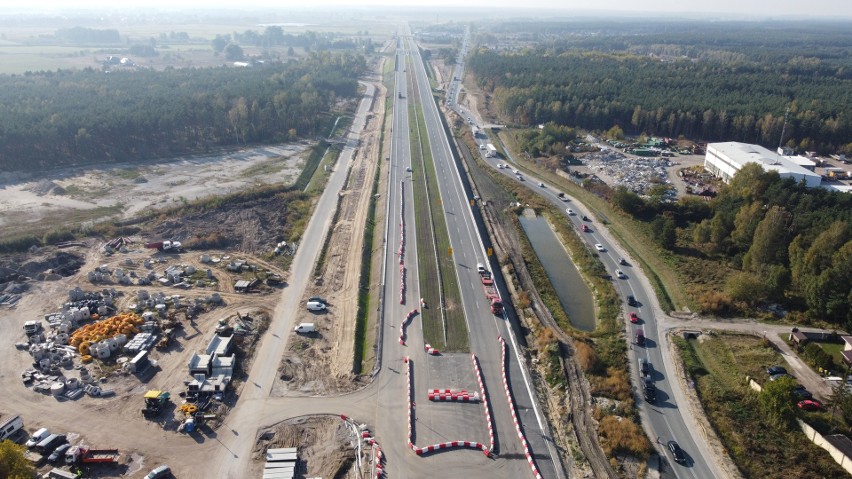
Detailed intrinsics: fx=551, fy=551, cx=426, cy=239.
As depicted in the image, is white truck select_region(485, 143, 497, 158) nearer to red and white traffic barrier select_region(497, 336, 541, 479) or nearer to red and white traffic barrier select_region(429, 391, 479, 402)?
red and white traffic barrier select_region(497, 336, 541, 479)

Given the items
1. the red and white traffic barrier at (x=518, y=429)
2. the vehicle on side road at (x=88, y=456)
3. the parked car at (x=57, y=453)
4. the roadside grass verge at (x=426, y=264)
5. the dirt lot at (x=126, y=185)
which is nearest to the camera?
the red and white traffic barrier at (x=518, y=429)

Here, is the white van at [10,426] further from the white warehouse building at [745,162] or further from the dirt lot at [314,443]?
the white warehouse building at [745,162]

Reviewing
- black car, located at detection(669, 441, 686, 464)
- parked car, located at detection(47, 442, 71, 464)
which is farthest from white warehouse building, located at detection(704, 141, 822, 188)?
parked car, located at detection(47, 442, 71, 464)

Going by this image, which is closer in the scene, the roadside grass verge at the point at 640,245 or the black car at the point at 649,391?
the black car at the point at 649,391

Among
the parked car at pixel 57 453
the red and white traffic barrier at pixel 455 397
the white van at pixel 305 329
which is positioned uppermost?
the white van at pixel 305 329

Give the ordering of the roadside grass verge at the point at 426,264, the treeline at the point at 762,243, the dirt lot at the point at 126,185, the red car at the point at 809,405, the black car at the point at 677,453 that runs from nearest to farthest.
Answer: the black car at the point at 677,453 → the red car at the point at 809,405 → the roadside grass verge at the point at 426,264 → the treeline at the point at 762,243 → the dirt lot at the point at 126,185

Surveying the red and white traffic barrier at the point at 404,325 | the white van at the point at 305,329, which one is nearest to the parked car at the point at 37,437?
the white van at the point at 305,329
